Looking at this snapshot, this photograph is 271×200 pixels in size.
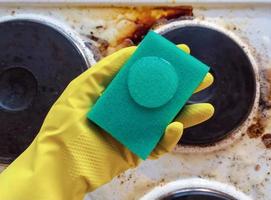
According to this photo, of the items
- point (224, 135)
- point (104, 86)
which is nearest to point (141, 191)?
point (224, 135)

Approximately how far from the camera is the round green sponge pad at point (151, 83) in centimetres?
76

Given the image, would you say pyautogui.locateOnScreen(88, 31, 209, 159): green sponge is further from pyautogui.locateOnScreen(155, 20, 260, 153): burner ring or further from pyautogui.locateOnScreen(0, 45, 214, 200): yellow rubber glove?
pyautogui.locateOnScreen(155, 20, 260, 153): burner ring

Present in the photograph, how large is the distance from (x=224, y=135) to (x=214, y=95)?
0.27 ft

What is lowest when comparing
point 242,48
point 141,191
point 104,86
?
point 141,191

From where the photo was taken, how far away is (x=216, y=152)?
3.39 ft

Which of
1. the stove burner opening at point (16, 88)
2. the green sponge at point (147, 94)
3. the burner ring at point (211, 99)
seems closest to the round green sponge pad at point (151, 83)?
the green sponge at point (147, 94)

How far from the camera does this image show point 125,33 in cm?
107

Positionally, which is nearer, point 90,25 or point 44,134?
point 44,134

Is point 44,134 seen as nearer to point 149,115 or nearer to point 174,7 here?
point 149,115

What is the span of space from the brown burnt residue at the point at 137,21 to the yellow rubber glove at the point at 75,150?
246mm

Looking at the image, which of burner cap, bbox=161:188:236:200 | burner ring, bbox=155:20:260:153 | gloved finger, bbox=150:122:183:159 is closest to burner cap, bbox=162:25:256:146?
burner ring, bbox=155:20:260:153

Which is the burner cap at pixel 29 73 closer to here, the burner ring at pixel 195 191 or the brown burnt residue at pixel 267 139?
the burner ring at pixel 195 191

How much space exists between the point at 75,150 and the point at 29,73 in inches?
12.6

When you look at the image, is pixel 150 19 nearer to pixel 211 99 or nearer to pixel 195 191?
pixel 211 99
